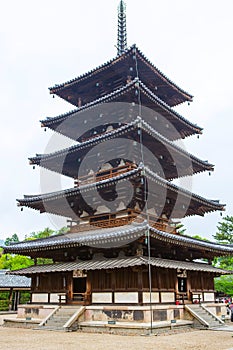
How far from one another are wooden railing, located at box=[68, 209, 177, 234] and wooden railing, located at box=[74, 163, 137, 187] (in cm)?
252

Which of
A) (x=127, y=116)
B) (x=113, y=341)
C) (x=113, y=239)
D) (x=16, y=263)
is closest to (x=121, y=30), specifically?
(x=127, y=116)

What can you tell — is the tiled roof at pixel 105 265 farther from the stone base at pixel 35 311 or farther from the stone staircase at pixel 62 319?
the stone staircase at pixel 62 319

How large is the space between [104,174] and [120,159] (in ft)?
5.06

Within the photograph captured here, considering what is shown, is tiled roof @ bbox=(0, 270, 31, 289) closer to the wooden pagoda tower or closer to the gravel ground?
the wooden pagoda tower

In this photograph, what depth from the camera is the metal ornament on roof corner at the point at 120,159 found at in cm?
2214

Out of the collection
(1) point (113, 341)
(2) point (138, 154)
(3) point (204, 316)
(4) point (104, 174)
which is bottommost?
(1) point (113, 341)

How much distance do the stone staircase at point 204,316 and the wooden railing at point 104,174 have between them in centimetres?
905

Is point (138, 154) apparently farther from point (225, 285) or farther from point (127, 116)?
point (225, 285)

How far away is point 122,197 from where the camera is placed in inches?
879

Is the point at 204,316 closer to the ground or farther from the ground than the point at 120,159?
closer to the ground

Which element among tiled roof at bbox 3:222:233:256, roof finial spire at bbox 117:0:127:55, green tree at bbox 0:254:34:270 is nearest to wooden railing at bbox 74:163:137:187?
tiled roof at bbox 3:222:233:256

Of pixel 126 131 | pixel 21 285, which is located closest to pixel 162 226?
pixel 126 131

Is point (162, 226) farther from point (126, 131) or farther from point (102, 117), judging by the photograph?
point (102, 117)

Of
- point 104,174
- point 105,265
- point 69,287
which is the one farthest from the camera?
point 104,174
